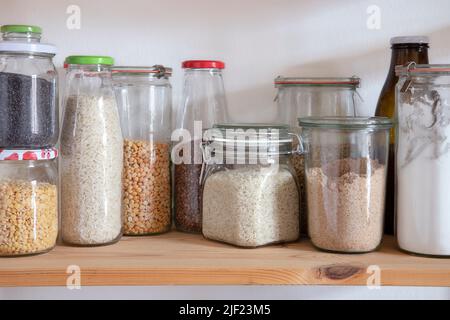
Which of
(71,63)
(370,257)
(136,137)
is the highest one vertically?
(71,63)

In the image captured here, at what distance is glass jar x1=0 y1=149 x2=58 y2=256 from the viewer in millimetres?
782

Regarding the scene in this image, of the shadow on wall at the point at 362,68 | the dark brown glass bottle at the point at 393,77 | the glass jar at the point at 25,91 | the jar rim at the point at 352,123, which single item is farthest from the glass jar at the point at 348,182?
the glass jar at the point at 25,91

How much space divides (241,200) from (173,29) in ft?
1.25

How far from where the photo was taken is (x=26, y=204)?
0.79 meters

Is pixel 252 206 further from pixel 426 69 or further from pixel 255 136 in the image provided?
pixel 426 69

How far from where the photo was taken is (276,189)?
844 millimetres

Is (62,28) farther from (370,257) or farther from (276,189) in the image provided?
(370,257)

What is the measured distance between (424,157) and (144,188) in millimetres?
428

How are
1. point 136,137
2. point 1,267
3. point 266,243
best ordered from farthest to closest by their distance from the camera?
1. point 136,137
2. point 266,243
3. point 1,267

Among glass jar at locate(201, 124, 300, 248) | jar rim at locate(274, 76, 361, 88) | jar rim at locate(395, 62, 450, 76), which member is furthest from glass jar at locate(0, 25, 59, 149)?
jar rim at locate(395, 62, 450, 76)

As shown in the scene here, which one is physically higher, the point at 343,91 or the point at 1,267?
the point at 343,91

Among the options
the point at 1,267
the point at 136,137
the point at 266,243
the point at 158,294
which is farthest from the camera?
the point at 158,294

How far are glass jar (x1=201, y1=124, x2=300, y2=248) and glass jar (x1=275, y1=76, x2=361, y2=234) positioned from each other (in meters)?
0.10
